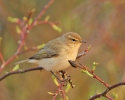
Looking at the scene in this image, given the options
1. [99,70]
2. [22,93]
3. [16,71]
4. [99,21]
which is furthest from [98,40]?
[16,71]

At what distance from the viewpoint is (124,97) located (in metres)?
6.49

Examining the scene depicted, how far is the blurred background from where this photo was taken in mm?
7352

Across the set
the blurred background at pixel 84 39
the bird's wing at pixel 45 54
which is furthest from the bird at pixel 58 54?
the blurred background at pixel 84 39

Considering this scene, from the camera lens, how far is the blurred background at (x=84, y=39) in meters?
7.35

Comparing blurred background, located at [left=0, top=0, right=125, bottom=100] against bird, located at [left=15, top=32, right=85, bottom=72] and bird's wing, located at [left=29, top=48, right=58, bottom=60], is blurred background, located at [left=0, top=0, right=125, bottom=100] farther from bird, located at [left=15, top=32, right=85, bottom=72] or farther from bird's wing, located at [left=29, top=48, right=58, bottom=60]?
bird's wing, located at [left=29, top=48, right=58, bottom=60]

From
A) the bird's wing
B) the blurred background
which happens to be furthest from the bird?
the blurred background

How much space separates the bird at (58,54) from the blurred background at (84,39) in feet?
2.78

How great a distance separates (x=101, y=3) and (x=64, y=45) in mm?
1266

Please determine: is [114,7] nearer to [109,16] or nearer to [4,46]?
[109,16]

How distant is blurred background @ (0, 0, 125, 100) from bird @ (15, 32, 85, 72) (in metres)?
0.85

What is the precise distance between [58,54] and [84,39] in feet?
6.73

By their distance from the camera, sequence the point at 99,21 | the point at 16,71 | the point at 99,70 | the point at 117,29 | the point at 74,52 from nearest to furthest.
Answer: the point at 16,71 < the point at 74,52 < the point at 117,29 < the point at 99,21 < the point at 99,70

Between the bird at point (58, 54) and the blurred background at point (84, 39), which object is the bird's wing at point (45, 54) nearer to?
the bird at point (58, 54)

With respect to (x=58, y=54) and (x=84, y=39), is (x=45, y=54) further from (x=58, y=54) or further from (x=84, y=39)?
(x=84, y=39)
